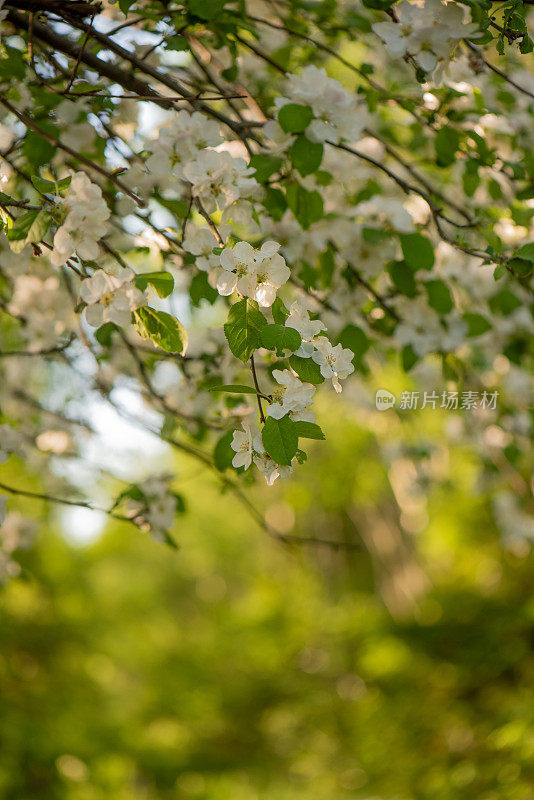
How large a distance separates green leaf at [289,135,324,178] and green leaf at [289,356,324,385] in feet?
1.31

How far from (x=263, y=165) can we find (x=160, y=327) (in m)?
0.36

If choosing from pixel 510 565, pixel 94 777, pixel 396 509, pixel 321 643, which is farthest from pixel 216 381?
pixel 396 509

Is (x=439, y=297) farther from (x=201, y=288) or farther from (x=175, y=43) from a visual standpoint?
(x=175, y=43)

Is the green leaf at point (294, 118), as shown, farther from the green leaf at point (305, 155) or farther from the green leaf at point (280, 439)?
the green leaf at point (280, 439)

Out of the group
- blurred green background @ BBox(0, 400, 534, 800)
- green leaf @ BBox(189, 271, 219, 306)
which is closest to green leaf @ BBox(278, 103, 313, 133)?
green leaf @ BBox(189, 271, 219, 306)

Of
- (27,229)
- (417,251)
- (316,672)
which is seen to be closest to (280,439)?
(27,229)

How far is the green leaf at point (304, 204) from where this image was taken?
1.04 meters

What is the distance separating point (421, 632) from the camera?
3.78 meters

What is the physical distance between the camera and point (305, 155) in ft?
3.04

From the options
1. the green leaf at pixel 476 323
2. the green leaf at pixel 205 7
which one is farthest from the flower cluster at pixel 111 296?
the green leaf at pixel 476 323

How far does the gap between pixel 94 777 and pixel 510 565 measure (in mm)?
3168

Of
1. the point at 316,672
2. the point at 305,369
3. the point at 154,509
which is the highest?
the point at 305,369

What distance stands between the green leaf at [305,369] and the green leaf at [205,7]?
58 cm

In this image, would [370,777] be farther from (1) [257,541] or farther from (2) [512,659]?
(1) [257,541]
